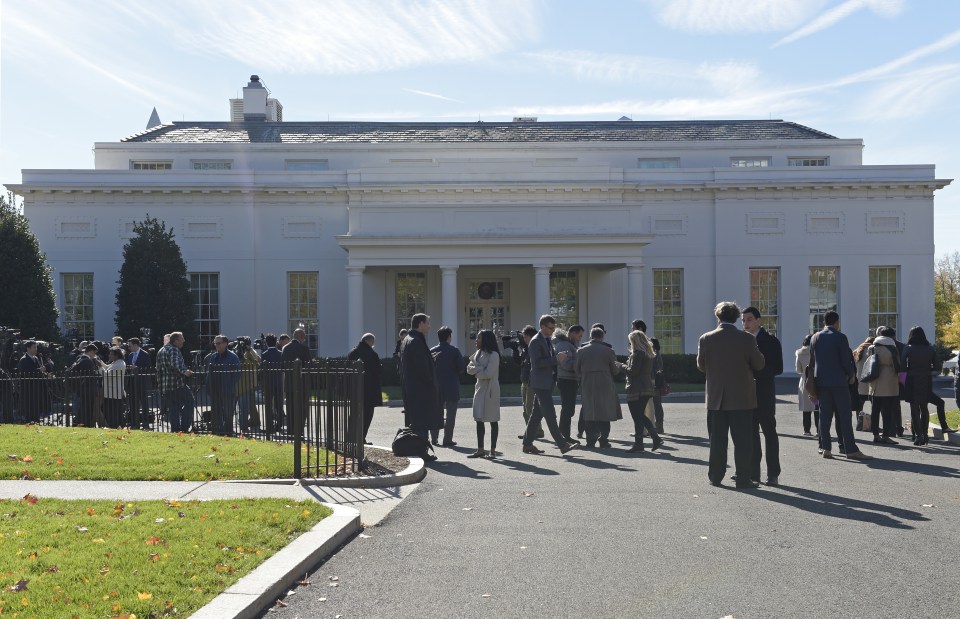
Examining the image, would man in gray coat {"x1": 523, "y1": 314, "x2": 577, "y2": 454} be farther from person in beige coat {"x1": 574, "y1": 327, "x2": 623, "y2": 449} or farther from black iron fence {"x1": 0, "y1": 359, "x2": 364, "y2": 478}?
black iron fence {"x1": 0, "y1": 359, "x2": 364, "y2": 478}

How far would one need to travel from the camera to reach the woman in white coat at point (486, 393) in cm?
1330

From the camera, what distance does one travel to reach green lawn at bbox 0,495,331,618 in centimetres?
559

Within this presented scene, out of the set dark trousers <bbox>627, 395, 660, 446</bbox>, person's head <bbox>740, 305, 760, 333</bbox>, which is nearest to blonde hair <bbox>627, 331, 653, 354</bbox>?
dark trousers <bbox>627, 395, 660, 446</bbox>

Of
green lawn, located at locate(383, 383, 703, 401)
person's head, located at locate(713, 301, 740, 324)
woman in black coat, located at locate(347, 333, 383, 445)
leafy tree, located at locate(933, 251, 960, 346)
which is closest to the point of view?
person's head, located at locate(713, 301, 740, 324)

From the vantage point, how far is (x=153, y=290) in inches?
1344

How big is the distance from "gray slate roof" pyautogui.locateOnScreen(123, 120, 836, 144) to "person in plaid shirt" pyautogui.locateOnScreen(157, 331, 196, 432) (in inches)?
1034

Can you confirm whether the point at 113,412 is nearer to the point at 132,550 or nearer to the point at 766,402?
the point at 132,550

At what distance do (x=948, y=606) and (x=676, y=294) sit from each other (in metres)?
33.0

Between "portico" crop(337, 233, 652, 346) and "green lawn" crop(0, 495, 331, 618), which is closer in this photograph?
"green lawn" crop(0, 495, 331, 618)

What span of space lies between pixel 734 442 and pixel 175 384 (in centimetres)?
967

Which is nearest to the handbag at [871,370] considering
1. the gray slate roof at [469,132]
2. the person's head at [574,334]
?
the person's head at [574,334]

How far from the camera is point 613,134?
42.0 m

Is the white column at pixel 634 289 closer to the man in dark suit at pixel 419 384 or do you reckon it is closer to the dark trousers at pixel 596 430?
the dark trousers at pixel 596 430

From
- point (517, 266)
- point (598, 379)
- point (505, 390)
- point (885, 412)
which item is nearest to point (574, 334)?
point (598, 379)
